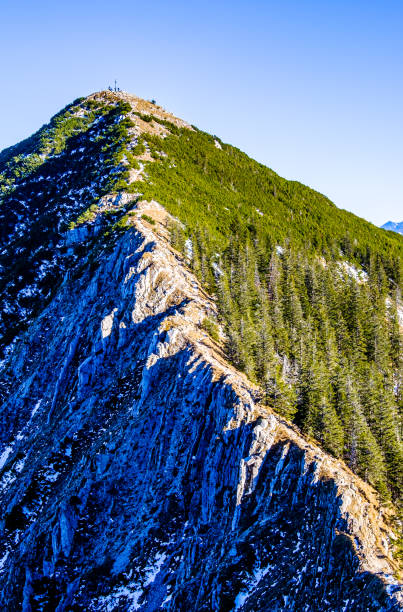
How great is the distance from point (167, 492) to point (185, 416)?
5.97 m

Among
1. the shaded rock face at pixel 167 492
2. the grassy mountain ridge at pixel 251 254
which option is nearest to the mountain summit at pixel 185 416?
the shaded rock face at pixel 167 492

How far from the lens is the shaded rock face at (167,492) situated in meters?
23.7

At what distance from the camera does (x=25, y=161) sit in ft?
326

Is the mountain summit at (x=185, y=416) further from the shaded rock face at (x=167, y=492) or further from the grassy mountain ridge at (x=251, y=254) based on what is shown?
the grassy mountain ridge at (x=251, y=254)

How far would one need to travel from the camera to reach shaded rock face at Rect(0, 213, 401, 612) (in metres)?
23.7

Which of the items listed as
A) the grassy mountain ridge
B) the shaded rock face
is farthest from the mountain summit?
the grassy mountain ridge

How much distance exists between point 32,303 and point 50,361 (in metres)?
18.6

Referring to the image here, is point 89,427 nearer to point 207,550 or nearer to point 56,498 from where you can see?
point 56,498

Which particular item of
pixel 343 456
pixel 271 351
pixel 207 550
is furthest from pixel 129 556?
pixel 271 351

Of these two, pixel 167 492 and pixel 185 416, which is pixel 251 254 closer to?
pixel 185 416

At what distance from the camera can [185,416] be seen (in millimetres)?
32375

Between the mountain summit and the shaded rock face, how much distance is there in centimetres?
13

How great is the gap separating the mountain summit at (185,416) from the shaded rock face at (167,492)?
130 mm

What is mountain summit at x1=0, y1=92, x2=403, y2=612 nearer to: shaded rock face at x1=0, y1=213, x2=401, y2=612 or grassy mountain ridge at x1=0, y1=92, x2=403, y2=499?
shaded rock face at x1=0, y1=213, x2=401, y2=612
